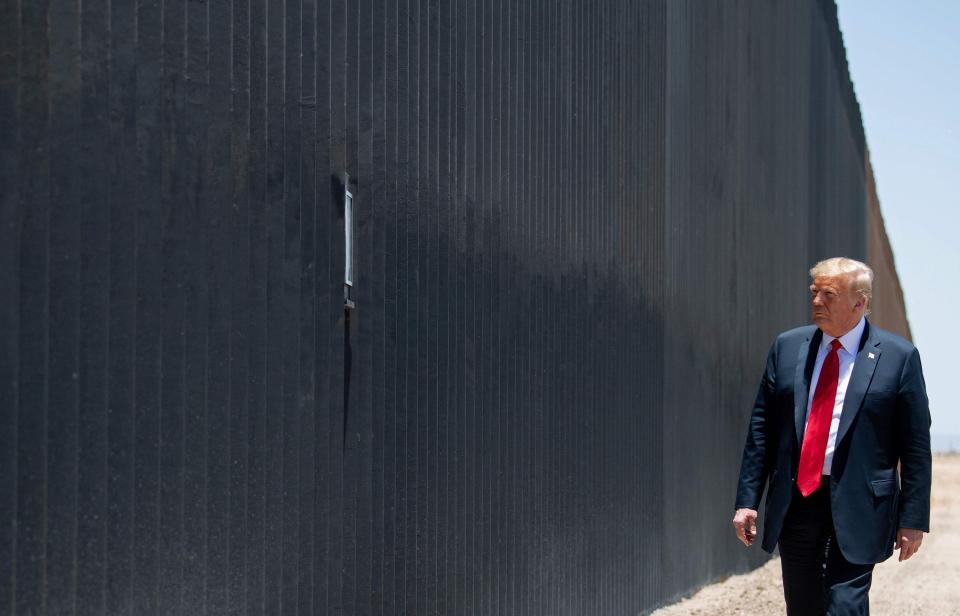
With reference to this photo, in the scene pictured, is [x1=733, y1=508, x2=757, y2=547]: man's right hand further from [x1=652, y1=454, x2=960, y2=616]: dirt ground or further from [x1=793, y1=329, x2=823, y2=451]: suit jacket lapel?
[x1=652, y1=454, x2=960, y2=616]: dirt ground

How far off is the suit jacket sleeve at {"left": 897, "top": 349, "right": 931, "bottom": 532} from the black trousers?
0.29 m

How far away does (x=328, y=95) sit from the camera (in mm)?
6051

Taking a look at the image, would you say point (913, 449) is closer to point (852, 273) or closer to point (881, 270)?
point (852, 273)

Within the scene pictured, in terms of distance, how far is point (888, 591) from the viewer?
12328 mm

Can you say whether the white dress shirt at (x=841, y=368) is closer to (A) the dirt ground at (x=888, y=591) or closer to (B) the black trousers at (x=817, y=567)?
(B) the black trousers at (x=817, y=567)

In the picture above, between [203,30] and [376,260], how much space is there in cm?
150

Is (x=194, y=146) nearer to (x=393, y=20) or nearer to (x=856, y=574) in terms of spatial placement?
(x=393, y=20)

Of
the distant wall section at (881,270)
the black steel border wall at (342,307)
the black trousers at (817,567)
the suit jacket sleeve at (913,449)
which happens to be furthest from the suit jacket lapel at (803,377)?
the distant wall section at (881,270)

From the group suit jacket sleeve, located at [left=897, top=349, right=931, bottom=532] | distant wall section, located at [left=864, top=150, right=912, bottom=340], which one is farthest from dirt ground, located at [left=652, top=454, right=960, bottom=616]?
distant wall section, located at [left=864, top=150, right=912, bottom=340]

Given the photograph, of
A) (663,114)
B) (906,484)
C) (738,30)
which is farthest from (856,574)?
(738,30)

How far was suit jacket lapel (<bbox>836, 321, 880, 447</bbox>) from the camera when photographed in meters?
6.14

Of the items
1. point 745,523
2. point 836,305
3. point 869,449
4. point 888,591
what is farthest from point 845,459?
point 888,591

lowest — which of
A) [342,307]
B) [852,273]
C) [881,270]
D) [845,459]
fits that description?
[845,459]

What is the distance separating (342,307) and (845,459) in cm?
205
